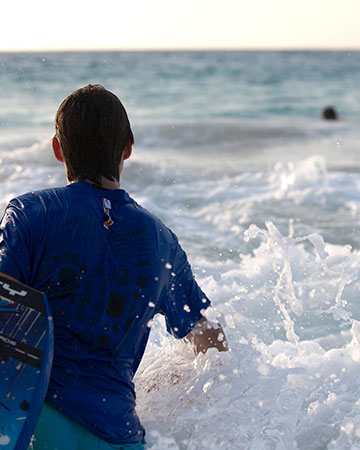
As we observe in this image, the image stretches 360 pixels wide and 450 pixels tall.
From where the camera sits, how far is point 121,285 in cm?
198

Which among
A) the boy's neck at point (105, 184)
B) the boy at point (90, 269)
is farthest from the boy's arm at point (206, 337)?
the boy's neck at point (105, 184)

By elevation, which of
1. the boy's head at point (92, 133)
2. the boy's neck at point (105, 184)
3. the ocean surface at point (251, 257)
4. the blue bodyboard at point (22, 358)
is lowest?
the ocean surface at point (251, 257)

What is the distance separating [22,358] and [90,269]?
315 mm

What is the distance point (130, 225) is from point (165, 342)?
5.50ft

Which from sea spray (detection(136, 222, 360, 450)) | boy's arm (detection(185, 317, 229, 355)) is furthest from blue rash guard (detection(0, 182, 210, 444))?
sea spray (detection(136, 222, 360, 450))

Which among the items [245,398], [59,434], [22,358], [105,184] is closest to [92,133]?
[105,184]

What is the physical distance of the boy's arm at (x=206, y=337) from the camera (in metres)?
2.42

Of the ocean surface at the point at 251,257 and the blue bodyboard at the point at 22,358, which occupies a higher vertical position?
the blue bodyboard at the point at 22,358

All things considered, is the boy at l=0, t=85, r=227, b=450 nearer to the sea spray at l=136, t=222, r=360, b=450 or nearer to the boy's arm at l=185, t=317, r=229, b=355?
the boy's arm at l=185, t=317, r=229, b=355

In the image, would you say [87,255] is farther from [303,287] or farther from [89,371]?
[303,287]

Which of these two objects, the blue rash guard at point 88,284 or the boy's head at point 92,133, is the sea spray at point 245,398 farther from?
the boy's head at point 92,133

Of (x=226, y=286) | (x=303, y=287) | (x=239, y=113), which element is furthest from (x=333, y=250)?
(x=239, y=113)

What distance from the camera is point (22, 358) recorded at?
1936mm

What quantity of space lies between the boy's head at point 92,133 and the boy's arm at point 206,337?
0.65m
